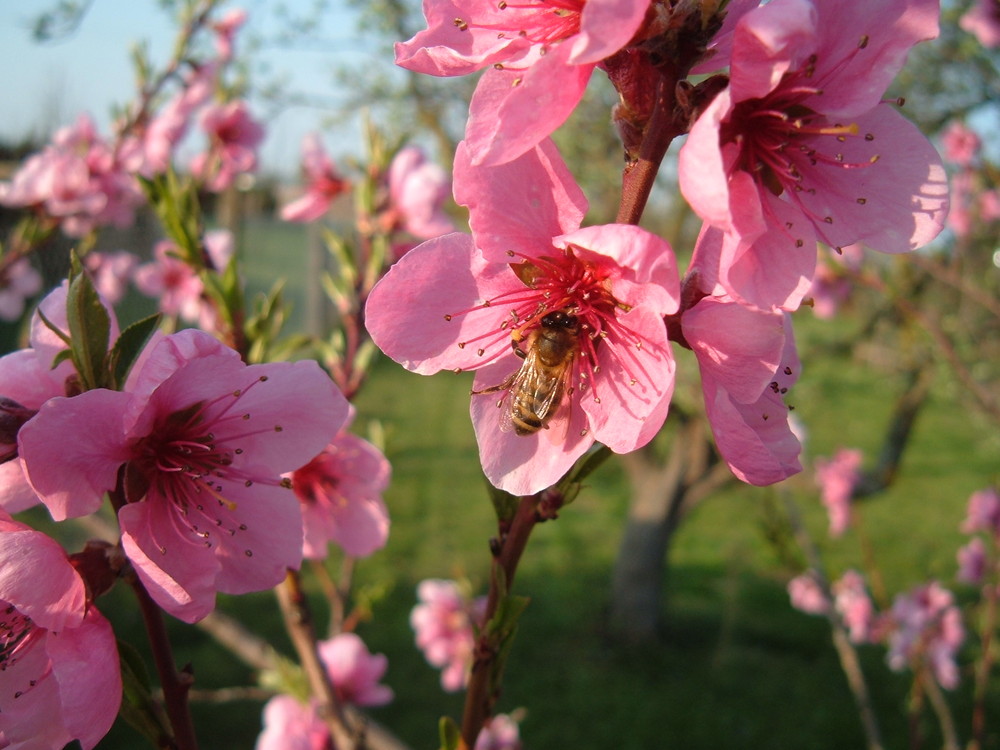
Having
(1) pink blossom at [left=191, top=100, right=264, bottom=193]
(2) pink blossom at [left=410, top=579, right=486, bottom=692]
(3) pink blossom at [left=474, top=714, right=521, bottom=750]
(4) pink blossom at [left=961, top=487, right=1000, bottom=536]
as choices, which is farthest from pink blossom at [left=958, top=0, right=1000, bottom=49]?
(3) pink blossom at [left=474, top=714, right=521, bottom=750]

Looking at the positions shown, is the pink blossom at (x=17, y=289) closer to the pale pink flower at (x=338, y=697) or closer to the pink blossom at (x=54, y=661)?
the pale pink flower at (x=338, y=697)

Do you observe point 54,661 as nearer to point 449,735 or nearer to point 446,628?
point 449,735

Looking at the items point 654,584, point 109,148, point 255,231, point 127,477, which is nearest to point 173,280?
point 109,148

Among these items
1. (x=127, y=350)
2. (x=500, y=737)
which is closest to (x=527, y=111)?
(x=127, y=350)

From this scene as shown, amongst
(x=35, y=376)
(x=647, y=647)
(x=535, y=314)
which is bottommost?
(x=647, y=647)

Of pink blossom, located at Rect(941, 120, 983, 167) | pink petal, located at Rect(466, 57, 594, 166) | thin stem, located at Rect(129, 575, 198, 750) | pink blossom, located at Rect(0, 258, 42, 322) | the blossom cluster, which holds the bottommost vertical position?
pink blossom, located at Rect(941, 120, 983, 167)

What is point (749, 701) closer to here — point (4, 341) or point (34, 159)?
point (34, 159)

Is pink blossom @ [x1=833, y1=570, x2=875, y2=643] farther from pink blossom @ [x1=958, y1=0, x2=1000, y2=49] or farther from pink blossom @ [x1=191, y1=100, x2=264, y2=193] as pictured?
pink blossom @ [x1=191, y1=100, x2=264, y2=193]

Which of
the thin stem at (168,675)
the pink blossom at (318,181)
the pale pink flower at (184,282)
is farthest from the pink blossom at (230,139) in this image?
the thin stem at (168,675)
